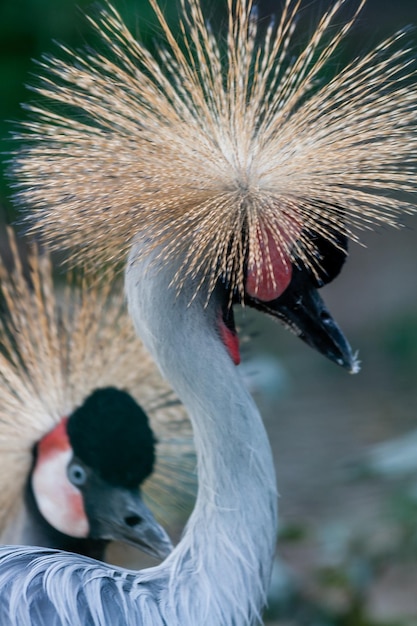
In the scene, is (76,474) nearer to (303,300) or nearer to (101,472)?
(101,472)

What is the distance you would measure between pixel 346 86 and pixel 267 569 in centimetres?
65

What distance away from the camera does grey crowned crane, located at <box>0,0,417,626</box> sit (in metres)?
1.19

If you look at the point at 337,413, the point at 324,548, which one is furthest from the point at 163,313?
the point at 337,413

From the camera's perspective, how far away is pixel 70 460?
5.31 ft

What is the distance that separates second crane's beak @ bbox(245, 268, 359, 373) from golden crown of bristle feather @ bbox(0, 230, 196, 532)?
1.56 feet

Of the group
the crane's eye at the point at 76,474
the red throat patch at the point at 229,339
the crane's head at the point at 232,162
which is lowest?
the crane's eye at the point at 76,474

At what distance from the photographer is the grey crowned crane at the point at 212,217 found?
3.89ft

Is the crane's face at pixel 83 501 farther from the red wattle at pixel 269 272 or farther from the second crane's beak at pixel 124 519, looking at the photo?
the red wattle at pixel 269 272

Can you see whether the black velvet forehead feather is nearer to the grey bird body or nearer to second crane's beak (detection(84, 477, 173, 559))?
second crane's beak (detection(84, 477, 173, 559))

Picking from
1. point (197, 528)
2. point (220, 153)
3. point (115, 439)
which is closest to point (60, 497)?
point (115, 439)

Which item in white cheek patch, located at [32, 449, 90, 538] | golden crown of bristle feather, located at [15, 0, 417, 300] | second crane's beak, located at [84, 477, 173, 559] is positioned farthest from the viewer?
white cheek patch, located at [32, 449, 90, 538]

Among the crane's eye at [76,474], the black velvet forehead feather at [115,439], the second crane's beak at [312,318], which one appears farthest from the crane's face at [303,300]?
the crane's eye at [76,474]

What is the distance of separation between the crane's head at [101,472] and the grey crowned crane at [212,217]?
276 mm

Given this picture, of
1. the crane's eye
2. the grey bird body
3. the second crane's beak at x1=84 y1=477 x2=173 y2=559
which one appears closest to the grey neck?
the grey bird body
